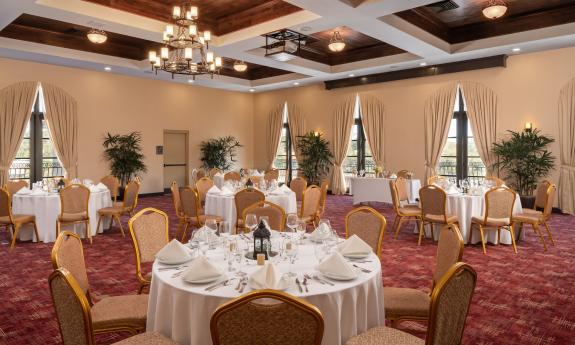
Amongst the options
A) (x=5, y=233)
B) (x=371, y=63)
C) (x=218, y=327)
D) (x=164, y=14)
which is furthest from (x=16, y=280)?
(x=371, y=63)

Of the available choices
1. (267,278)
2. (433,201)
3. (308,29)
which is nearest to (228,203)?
(433,201)

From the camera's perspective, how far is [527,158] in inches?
398

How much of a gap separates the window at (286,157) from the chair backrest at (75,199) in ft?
31.3

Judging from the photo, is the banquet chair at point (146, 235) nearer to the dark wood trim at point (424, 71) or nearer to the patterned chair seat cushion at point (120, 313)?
the patterned chair seat cushion at point (120, 313)

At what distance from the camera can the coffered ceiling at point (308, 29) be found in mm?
7477

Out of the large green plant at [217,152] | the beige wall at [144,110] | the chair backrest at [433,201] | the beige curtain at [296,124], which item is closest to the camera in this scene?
the chair backrest at [433,201]

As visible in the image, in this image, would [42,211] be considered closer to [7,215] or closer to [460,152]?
[7,215]

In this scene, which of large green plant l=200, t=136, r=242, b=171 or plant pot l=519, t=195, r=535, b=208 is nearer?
plant pot l=519, t=195, r=535, b=208

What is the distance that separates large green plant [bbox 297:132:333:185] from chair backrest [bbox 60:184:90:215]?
8377mm

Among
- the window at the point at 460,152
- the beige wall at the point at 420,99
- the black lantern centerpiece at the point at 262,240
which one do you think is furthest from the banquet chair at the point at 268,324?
the window at the point at 460,152

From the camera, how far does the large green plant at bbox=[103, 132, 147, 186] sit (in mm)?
12719

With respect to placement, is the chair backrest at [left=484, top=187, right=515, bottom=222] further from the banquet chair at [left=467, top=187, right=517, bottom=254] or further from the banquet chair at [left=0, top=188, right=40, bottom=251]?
the banquet chair at [left=0, top=188, right=40, bottom=251]

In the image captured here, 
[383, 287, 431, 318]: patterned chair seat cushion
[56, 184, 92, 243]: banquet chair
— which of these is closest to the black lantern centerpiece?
[383, 287, 431, 318]: patterned chair seat cushion

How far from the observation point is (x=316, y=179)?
14.6 m
